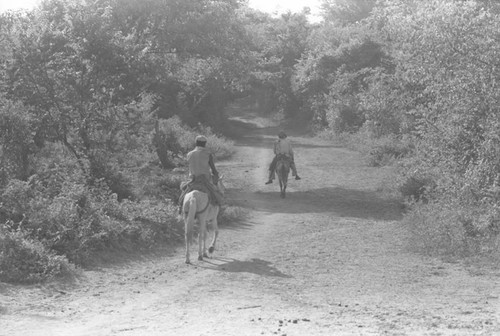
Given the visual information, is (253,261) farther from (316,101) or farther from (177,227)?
(316,101)

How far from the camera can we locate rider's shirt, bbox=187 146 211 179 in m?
12.3

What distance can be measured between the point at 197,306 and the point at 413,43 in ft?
34.7

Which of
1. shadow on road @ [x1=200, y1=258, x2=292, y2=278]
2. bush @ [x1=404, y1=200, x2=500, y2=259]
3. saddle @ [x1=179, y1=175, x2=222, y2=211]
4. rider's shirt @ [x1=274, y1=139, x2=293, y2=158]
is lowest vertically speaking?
shadow on road @ [x1=200, y1=258, x2=292, y2=278]

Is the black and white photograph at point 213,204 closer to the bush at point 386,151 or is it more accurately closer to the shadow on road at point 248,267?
the shadow on road at point 248,267

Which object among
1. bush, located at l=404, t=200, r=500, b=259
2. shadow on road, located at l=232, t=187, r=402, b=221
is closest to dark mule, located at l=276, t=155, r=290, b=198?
shadow on road, located at l=232, t=187, r=402, b=221

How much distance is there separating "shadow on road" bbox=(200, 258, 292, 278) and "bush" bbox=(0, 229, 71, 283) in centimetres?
244

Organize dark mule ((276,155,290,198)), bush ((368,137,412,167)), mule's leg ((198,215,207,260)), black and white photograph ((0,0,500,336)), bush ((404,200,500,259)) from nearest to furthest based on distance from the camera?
black and white photograph ((0,0,500,336))
mule's leg ((198,215,207,260))
bush ((404,200,500,259))
dark mule ((276,155,290,198))
bush ((368,137,412,167))

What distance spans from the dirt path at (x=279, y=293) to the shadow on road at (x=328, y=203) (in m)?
2.00

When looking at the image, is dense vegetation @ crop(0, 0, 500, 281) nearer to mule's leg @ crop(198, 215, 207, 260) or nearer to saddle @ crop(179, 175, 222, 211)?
mule's leg @ crop(198, 215, 207, 260)

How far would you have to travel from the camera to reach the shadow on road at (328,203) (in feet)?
62.7

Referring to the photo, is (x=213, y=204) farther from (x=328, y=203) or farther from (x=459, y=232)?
(x=328, y=203)

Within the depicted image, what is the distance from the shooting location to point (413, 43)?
17.2 meters

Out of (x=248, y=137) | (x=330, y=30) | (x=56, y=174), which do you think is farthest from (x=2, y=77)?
(x=330, y=30)

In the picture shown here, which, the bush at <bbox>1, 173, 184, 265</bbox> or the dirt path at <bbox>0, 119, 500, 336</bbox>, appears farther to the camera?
the bush at <bbox>1, 173, 184, 265</bbox>
